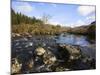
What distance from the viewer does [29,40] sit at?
237cm

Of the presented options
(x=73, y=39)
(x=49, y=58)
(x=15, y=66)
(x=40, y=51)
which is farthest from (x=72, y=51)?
(x=15, y=66)

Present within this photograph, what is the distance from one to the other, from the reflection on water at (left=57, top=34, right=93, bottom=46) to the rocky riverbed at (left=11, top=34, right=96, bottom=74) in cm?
4

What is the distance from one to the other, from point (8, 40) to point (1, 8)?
1.22 ft

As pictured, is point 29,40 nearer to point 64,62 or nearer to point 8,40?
point 8,40

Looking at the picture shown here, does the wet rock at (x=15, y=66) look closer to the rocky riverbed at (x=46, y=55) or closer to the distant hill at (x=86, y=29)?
the rocky riverbed at (x=46, y=55)

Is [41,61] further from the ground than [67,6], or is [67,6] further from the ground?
[67,6]

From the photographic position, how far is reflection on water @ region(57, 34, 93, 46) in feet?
8.16

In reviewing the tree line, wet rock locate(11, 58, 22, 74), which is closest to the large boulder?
the tree line

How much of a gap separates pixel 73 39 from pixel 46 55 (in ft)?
1.33

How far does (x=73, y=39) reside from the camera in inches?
99.7

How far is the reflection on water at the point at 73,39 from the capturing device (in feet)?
8.16

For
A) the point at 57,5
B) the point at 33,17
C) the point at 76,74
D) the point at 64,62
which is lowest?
the point at 76,74

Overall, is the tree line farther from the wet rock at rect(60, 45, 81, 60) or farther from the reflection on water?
the wet rock at rect(60, 45, 81, 60)

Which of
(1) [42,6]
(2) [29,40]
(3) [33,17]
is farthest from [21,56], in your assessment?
(1) [42,6]
